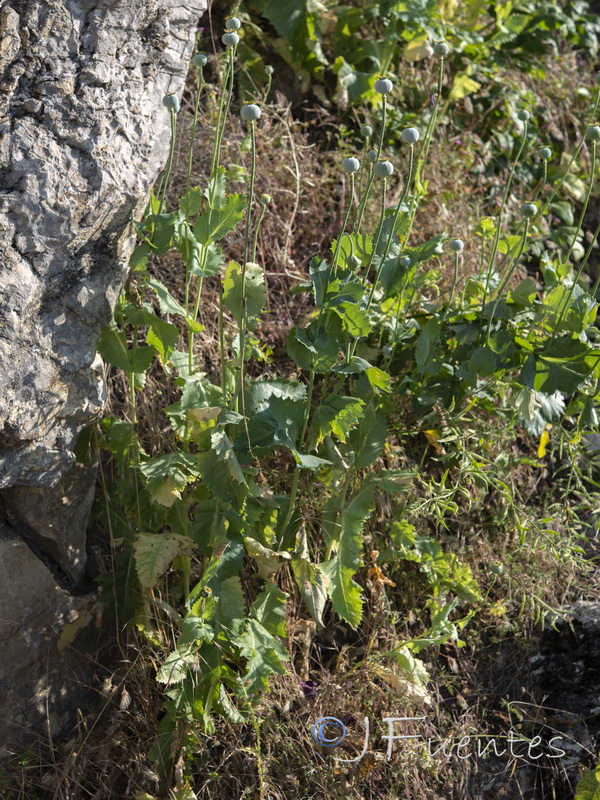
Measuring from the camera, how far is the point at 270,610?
214 cm

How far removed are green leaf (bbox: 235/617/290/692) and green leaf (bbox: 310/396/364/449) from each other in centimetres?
55

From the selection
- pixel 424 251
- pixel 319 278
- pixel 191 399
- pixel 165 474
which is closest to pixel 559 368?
pixel 424 251

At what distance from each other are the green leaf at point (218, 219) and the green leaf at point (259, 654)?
1.03 metres

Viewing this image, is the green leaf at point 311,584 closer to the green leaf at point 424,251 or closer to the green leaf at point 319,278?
the green leaf at point 319,278

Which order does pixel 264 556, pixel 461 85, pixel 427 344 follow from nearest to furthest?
pixel 264 556 → pixel 427 344 → pixel 461 85

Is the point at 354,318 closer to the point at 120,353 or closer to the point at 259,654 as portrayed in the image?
the point at 120,353

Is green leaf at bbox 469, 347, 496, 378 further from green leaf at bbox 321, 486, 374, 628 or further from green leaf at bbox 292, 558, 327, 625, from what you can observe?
green leaf at bbox 292, 558, 327, 625

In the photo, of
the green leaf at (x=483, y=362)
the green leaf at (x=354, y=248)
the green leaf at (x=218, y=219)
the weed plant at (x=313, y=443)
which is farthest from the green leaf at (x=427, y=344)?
the green leaf at (x=218, y=219)

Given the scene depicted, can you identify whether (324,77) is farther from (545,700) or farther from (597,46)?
(545,700)

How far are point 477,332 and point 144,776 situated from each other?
158 cm

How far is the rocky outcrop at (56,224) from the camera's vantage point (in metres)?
1.96

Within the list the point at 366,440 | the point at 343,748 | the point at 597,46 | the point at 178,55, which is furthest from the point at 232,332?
the point at 597,46

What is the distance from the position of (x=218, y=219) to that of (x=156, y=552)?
901 millimetres

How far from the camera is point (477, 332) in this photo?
2396 mm
